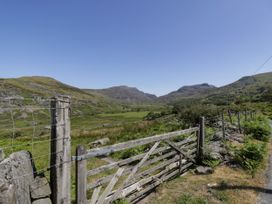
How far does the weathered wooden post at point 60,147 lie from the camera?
12.4ft

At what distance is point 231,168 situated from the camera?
28.5 feet

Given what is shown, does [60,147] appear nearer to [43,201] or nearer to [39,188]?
[39,188]

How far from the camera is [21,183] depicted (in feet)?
10.9

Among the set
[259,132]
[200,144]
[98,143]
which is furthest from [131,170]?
[259,132]

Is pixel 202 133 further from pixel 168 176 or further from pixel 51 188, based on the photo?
pixel 51 188

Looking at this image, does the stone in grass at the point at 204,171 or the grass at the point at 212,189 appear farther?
the stone in grass at the point at 204,171

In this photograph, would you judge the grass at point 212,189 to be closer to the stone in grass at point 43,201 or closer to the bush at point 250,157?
the bush at point 250,157

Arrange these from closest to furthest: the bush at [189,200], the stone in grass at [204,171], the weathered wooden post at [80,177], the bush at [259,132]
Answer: the weathered wooden post at [80,177], the bush at [189,200], the stone in grass at [204,171], the bush at [259,132]

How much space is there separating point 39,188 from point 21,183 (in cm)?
44

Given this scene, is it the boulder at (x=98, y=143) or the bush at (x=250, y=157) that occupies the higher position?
the bush at (x=250, y=157)

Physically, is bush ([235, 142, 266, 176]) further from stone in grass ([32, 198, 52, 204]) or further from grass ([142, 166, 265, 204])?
stone in grass ([32, 198, 52, 204])

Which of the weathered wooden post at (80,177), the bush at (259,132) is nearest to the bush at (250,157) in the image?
the weathered wooden post at (80,177)

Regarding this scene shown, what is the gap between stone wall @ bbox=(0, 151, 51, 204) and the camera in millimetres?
2976

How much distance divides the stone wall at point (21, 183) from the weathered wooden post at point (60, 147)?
0.17 metres
